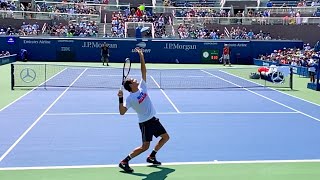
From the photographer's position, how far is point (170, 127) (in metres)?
12.4

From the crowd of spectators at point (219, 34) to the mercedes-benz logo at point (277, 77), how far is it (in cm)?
1768

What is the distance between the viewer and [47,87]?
21469mm

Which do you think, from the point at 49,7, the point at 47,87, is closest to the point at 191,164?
the point at 47,87

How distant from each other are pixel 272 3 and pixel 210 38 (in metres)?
13.7

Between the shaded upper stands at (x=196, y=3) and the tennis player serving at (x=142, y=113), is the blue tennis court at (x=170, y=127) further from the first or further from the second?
the shaded upper stands at (x=196, y=3)

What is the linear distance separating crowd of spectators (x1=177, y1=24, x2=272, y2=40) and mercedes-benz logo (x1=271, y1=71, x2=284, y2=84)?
17.7 metres

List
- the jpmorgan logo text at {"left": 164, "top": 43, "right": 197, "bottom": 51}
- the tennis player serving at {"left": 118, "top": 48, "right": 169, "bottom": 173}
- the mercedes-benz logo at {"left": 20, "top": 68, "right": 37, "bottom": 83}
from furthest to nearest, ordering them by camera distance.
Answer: the jpmorgan logo text at {"left": 164, "top": 43, "right": 197, "bottom": 51} → the mercedes-benz logo at {"left": 20, "top": 68, "right": 37, "bottom": 83} → the tennis player serving at {"left": 118, "top": 48, "right": 169, "bottom": 173}

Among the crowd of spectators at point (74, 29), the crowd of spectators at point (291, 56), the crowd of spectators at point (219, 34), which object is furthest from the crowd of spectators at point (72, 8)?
the crowd of spectators at point (291, 56)

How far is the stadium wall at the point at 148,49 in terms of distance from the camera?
38500 millimetres

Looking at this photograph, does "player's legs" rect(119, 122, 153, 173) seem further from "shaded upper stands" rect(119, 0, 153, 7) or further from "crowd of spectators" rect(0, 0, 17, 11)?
"shaded upper stands" rect(119, 0, 153, 7)

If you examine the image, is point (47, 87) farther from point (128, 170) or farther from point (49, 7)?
point (49, 7)

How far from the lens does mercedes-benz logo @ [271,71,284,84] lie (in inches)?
982

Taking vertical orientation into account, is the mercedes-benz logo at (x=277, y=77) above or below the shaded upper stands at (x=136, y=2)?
below

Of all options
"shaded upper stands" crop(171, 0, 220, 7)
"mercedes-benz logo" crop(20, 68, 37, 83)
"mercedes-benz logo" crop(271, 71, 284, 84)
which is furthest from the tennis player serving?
"shaded upper stands" crop(171, 0, 220, 7)
